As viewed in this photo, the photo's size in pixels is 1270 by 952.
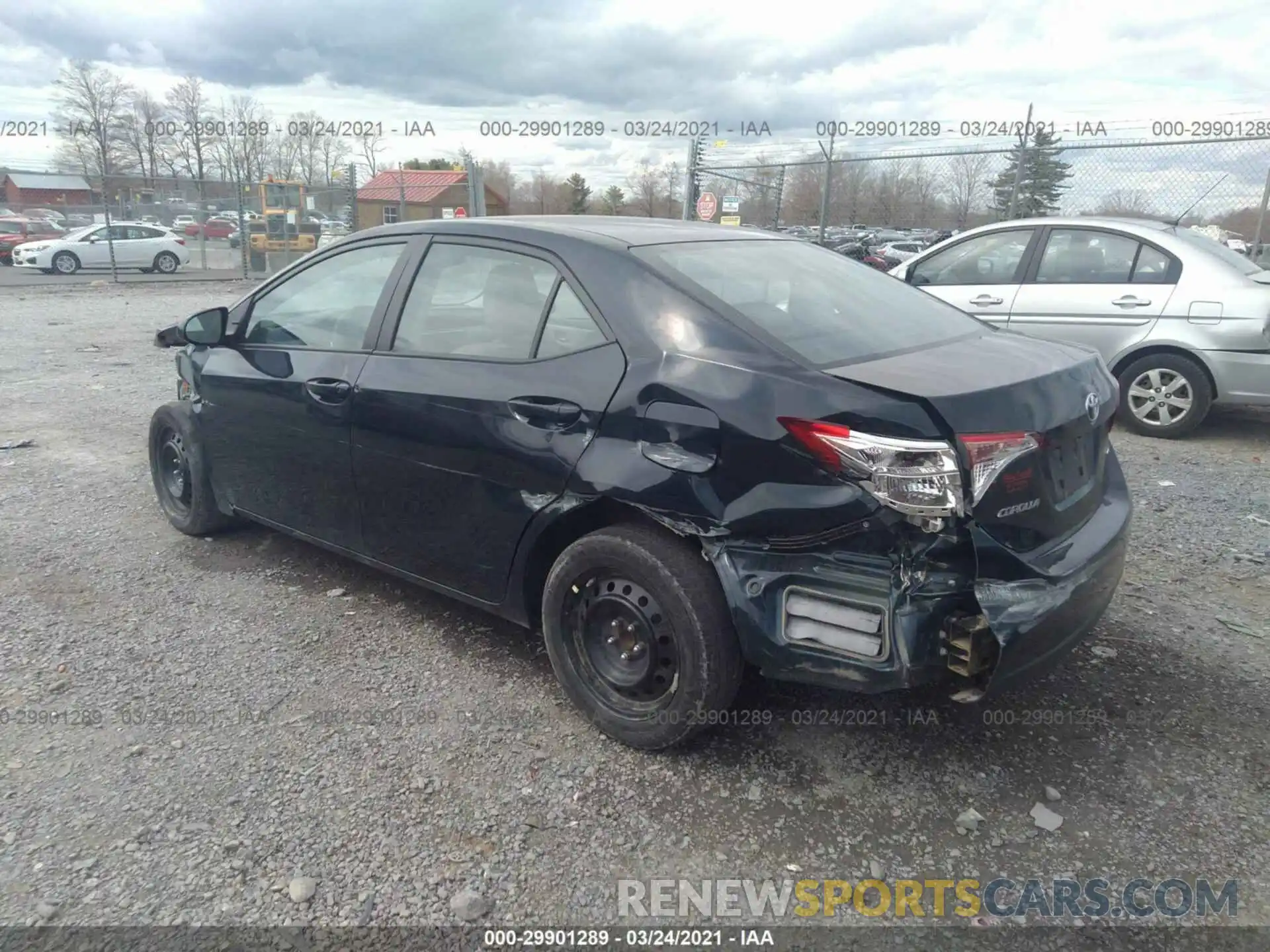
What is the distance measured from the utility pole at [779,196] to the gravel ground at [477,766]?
1199 centimetres

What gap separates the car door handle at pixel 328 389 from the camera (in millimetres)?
3514

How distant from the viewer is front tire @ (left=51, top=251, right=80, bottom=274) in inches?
883

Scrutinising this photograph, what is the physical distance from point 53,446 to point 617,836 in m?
5.75

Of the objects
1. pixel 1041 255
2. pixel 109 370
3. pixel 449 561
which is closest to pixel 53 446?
pixel 109 370

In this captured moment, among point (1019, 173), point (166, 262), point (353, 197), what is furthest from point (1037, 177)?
point (166, 262)

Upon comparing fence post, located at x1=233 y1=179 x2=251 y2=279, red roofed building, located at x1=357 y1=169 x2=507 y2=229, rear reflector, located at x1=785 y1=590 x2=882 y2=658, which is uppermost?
red roofed building, located at x1=357 y1=169 x2=507 y2=229

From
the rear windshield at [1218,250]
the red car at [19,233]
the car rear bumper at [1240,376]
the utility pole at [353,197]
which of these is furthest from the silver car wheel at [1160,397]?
the red car at [19,233]

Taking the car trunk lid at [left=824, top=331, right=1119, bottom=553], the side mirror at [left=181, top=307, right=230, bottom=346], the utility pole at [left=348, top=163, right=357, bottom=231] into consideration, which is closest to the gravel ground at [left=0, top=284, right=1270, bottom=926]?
the car trunk lid at [left=824, top=331, right=1119, bottom=553]

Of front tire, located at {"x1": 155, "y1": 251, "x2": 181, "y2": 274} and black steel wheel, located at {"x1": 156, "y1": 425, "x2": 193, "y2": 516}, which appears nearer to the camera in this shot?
black steel wheel, located at {"x1": 156, "y1": 425, "x2": 193, "y2": 516}

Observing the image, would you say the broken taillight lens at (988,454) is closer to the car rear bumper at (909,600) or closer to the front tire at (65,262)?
the car rear bumper at (909,600)

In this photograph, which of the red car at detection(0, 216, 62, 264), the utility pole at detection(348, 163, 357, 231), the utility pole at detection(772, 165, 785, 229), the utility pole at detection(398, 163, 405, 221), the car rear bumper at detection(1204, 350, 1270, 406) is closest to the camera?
the car rear bumper at detection(1204, 350, 1270, 406)

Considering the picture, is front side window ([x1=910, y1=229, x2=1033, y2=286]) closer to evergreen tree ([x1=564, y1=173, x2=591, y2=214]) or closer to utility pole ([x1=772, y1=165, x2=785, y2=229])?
utility pole ([x1=772, y1=165, x2=785, y2=229])

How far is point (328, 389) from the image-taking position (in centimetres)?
358

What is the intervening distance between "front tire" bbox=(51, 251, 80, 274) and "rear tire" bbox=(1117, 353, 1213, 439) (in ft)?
79.4
